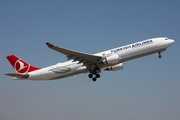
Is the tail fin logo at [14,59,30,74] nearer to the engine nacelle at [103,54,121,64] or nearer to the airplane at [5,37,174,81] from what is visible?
the airplane at [5,37,174,81]

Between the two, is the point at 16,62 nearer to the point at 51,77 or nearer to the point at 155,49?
the point at 51,77

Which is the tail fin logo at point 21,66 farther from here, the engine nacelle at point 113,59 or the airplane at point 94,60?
the engine nacelle at point 113,59

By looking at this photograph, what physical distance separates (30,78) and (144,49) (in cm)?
1811

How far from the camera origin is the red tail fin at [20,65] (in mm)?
49156

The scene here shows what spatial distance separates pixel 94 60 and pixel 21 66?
13.2 metres

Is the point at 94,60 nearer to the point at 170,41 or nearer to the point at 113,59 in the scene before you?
the point at 113,59

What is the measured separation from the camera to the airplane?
43.8 meters

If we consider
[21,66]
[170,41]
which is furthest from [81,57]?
[170,41]

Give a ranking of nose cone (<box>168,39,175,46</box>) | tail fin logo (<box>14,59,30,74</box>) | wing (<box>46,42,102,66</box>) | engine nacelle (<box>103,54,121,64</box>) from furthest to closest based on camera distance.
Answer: tail fin logo (<box>14,59,30,74</box>) < nose cone (<box>168,39,175,46</box>) < engine nacelle (<box>103,54,121,64</box>) < wing (<box>46,42,102,66</box>)

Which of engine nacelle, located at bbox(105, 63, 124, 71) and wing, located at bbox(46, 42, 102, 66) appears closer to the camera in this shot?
wing, located at bbox(46, 42, 102, 66)

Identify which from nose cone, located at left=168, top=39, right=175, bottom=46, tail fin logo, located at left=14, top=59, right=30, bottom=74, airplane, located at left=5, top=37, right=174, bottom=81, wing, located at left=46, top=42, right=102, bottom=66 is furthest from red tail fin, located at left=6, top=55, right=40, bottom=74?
nose cone, located at left=168, top=39, right=175, bottom=46

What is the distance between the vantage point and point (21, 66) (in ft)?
164

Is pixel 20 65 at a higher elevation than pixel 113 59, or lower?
higher

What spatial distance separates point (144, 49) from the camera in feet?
145
